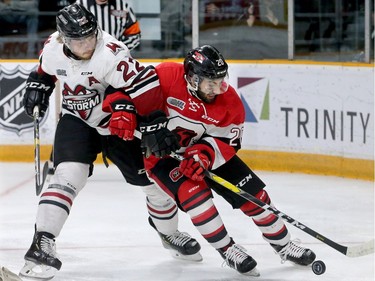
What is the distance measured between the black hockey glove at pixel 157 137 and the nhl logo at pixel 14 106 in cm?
319

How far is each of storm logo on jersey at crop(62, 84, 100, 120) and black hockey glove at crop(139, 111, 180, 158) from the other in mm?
251

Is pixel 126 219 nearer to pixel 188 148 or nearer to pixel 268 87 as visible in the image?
pixel 188 148

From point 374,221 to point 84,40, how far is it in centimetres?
182

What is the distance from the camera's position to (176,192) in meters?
3.51

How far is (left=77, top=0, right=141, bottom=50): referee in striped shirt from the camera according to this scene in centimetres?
578

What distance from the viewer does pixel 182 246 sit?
388 centimetres

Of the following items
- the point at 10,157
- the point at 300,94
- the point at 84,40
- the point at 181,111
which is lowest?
the point at 10,157

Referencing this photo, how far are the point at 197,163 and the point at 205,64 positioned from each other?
0.33m

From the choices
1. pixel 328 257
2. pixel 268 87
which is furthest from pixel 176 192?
pixel 268 87

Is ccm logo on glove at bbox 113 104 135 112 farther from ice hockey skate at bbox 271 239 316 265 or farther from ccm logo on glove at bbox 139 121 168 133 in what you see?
ice hockey skate at bbox 271 239 316 265

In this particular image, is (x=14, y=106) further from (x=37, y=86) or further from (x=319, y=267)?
(x=319, y=267)

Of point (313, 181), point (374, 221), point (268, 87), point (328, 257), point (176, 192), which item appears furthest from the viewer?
point (268, 87)

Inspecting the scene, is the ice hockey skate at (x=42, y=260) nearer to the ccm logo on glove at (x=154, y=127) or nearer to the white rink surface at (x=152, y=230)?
the white rink surface at (x=152, y=230)

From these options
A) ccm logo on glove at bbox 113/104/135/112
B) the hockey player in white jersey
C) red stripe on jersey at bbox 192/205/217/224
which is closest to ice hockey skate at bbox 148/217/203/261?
the hockey player in white jersey
